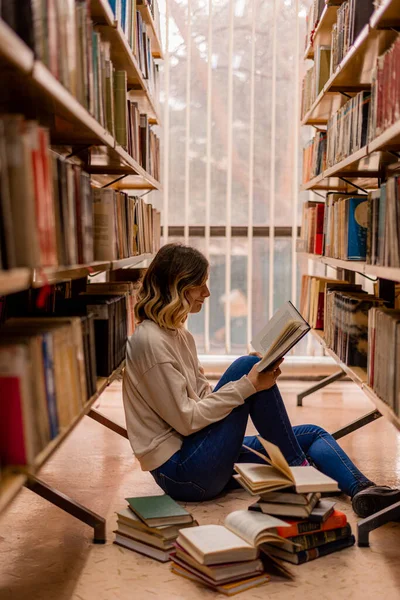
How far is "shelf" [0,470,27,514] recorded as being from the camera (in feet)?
4.05

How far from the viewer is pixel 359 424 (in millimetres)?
3127

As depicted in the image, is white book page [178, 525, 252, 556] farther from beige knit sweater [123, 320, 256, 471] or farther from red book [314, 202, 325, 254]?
red book [314, 202, 325, 254]

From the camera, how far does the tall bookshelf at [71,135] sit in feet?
4.21

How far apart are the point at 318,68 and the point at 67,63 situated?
2.28 meters

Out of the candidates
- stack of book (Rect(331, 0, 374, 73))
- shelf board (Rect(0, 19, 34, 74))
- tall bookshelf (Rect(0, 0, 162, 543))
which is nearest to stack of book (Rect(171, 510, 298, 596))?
tall bookshelf (Rect(0, 0, 162, 543))

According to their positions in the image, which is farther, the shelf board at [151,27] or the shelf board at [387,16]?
the shelf board at [151,27]

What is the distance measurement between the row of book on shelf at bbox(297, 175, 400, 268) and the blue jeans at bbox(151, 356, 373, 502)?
581mm

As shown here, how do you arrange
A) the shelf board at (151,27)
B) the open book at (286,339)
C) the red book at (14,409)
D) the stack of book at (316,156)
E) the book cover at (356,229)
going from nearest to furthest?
the red book at (14,409)
the open book at (286,339)
the book cover at (356,229)
the shelf board at (151,27)
the stack of book at (316,156)

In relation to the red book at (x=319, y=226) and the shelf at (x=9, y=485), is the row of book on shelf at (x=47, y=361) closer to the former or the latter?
the shelf at (x=9, y=485)

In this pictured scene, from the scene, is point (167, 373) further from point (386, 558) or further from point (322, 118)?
point (322, 118)

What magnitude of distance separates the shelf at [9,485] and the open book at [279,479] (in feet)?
2.80

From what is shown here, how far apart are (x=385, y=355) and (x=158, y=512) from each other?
31.3 inches

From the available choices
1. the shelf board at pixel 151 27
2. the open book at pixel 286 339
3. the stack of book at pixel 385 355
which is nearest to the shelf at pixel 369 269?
the stack of book at pixel 385 355

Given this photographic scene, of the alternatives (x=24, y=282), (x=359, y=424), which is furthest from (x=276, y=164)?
(x=24, y=282)
